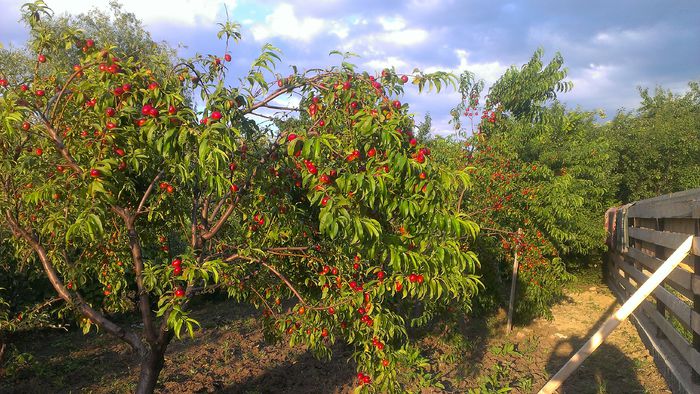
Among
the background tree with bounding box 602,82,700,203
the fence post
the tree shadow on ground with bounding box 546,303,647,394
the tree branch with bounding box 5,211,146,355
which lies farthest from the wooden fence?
the background tree with bounding box 602,82,700,203

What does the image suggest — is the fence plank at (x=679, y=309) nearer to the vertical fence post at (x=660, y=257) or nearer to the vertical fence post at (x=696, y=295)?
the vertical fence post at (x=696, y=295)

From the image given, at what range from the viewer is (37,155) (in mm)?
2623

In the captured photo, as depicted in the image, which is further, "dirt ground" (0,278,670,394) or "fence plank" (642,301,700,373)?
"dirt ground" (0,278,670,394)

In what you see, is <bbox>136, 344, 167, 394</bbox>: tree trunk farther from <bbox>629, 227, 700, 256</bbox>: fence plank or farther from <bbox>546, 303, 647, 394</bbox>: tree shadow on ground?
<bbox>546, 303, 647, 394</bbox>: tree shadow on ground

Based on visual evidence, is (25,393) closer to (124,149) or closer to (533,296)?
(124,149)

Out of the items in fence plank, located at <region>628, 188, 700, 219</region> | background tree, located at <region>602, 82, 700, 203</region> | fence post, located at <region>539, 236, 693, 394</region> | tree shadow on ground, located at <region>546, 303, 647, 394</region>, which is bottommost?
tree shadow on ground, located at <region>546, 303, 647, 394</region>

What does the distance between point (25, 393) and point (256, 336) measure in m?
3.16

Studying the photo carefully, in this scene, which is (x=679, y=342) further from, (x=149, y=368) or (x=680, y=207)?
(x=149, y=368)

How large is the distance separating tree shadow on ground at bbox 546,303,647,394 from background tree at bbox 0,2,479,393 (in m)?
3.87

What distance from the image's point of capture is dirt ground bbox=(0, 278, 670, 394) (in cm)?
567

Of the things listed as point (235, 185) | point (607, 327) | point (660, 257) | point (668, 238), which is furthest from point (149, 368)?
point (660, 257)

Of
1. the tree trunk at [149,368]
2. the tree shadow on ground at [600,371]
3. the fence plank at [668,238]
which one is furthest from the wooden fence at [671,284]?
the tree trunk at [149,368]

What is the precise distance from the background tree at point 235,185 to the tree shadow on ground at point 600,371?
3.87 meters

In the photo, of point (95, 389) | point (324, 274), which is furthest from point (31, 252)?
point (95, 389)
